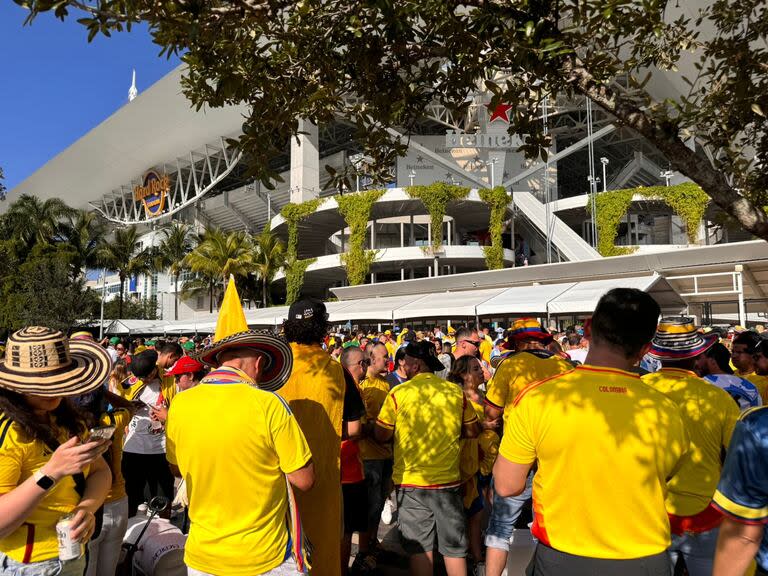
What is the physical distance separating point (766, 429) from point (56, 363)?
2510mm

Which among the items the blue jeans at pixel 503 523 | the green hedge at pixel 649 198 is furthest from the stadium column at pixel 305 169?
the blue jeans at pixel 503 523

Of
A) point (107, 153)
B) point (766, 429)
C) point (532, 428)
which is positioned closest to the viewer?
point (766, 429)

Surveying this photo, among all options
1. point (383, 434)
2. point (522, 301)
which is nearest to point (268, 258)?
point (522, 301)

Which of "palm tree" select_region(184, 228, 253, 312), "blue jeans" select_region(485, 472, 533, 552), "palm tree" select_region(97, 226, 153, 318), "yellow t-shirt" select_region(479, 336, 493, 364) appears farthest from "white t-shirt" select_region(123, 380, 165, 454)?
"palm tree" select_region(97, 226, 153, 318)

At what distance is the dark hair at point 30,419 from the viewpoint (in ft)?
6.87

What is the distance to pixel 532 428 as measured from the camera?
211 cm

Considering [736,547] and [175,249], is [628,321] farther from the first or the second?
[175,249]

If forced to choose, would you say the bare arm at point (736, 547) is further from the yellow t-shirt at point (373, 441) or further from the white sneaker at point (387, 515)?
the white sneaker at point (387, 515)

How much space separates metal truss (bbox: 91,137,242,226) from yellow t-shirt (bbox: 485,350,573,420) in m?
35.7

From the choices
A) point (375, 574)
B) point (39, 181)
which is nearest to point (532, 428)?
point (375, 574)

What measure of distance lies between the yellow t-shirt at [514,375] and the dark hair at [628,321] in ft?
6.89

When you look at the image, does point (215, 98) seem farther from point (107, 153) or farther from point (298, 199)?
point (107, 153)

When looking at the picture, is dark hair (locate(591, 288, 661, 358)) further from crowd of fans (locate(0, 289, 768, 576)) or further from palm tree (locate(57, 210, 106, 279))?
palm tree (locate(57, 210, 106, 279))

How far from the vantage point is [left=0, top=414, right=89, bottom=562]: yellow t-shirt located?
2.05m
